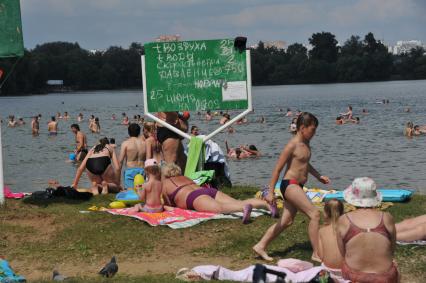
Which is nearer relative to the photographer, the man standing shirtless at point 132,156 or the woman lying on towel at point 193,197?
the woman lying on towel at point 193,197

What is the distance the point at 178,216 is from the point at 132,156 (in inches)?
116

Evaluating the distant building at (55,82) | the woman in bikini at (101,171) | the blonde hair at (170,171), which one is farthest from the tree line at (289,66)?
the blonde hair at (170,171)

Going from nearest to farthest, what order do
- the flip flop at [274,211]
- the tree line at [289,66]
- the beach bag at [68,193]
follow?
the flip flop at [274,211] → the beach bag at [68,193] → the tree line at [289,66]

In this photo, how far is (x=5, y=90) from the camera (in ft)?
366

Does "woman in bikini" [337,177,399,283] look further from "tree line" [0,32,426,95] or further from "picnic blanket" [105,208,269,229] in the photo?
"tree line" [0,32,426,95]

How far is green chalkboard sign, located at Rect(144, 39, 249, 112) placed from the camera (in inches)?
424

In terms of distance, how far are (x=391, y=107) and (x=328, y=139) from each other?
81.1ft

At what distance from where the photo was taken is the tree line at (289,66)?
123 m

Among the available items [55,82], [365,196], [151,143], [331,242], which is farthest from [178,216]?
[55,82]

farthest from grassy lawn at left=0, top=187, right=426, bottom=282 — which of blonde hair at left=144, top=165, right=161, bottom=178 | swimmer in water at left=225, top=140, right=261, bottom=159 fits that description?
swimmer in water at left=225, top=140, right=261, bottom=159

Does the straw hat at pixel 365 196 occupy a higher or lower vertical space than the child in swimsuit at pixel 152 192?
higher

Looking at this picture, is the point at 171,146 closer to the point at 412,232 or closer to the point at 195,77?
the point at 195,77

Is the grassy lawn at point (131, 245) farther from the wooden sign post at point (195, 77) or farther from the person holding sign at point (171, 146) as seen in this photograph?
the wooden sign post at point (195, 77)

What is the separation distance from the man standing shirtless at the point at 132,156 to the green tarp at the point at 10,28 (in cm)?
249
